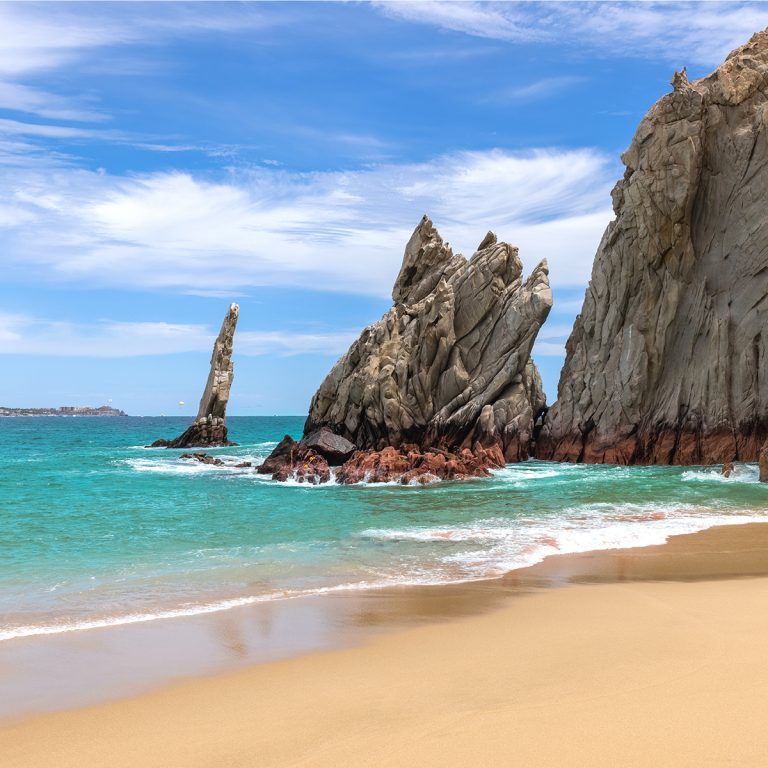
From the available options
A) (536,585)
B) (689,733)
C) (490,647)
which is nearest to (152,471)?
(536,585)

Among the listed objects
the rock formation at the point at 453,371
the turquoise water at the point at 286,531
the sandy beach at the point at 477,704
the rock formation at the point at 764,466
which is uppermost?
the rock formation at the point at 453,371

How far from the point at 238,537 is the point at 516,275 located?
36.9 meters

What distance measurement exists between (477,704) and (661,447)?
3678 centimetres

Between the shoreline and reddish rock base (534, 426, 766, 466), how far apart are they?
2554cm

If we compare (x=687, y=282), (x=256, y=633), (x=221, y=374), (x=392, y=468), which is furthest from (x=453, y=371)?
(x=256, y=633)

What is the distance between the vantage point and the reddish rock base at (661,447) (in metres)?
37.6

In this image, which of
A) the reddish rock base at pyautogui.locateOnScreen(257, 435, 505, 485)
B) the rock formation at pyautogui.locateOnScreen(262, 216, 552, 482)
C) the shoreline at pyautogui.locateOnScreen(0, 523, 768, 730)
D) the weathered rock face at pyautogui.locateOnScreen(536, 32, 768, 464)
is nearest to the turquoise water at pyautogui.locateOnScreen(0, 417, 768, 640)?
the shoreline at pyautogui.locateOnScreen(0, 523, 768, 730)

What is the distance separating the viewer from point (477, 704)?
6664mm

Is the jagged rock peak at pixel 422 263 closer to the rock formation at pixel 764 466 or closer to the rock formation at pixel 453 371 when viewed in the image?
the rock formation at pixel 453 371

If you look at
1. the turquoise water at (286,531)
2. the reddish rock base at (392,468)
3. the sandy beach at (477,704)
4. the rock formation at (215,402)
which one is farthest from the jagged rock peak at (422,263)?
the sandy beach at (477,704)

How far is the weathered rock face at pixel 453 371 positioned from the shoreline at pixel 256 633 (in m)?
31.7

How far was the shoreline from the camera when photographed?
7.66 meters

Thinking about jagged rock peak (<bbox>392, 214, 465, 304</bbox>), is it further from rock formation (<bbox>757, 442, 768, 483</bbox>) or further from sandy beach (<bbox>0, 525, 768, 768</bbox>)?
sandy beach (<bbox>0, 525, 768, 768</bbox>)

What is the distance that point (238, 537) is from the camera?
18297 mm
